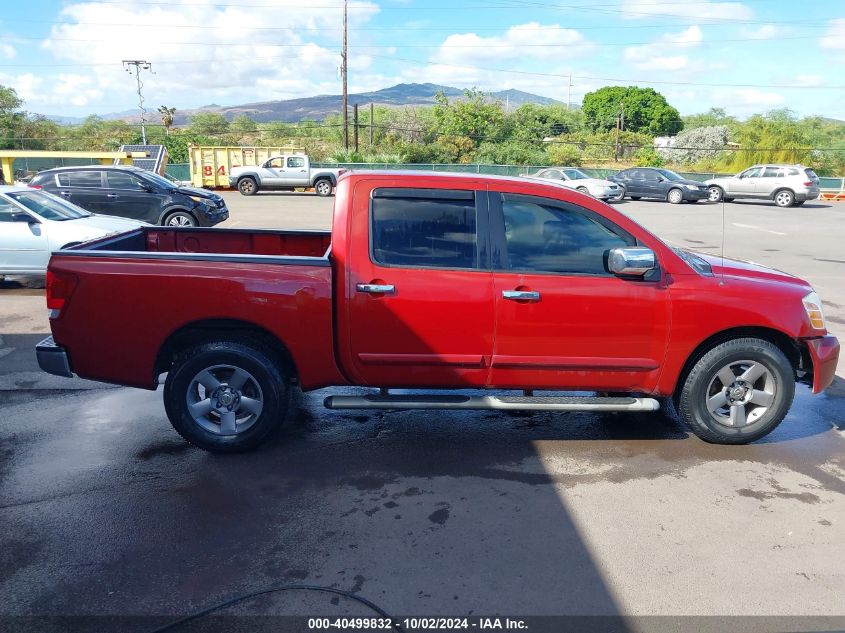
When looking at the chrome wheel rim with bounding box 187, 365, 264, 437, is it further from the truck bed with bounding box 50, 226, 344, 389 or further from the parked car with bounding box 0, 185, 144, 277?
the parked car with bounding box 0, 185, 144, 277

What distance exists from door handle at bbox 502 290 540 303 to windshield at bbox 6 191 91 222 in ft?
27.0

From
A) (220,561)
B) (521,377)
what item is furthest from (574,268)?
(220,561)

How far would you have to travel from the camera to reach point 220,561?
3451mm

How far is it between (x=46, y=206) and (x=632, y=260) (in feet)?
30.2

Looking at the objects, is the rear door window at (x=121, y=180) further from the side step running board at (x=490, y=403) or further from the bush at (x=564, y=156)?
the bush at (x=564, y=156)

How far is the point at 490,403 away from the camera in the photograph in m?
4.57

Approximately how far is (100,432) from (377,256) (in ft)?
8.27

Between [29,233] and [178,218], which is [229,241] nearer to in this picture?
[29,233]

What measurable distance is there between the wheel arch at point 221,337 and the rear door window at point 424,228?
3.06 ft

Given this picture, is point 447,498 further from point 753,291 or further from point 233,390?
point 753,291

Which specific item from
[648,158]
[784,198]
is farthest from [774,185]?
[648,158]

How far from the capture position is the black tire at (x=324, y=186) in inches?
1162

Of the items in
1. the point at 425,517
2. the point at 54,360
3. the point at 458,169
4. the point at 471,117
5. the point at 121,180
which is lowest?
the point at 425,517

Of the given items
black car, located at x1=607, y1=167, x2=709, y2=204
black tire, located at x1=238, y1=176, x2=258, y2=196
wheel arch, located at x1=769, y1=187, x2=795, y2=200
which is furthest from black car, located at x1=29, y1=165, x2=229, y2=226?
wheel arch, located at x1=769, y1=187, x2=795, y2=200
